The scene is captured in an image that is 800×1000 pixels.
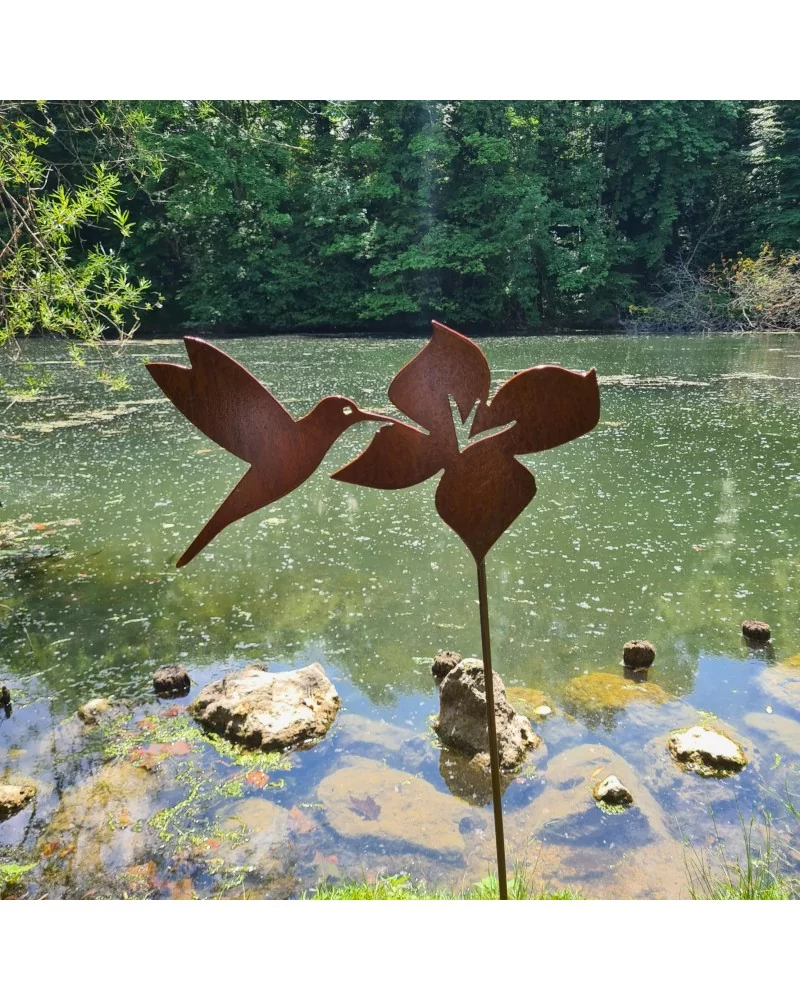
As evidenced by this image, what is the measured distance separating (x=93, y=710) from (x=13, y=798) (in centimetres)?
36

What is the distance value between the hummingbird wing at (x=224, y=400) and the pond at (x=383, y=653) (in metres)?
1.09

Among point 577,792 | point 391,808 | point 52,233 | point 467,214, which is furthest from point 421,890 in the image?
point 467,214

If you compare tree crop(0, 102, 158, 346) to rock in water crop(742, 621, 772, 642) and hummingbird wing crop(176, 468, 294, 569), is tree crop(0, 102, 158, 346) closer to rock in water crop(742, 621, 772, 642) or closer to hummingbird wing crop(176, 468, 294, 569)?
hummingbird wing crop(176, 468, 294, 569)

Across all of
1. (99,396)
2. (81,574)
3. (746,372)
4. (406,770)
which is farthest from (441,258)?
(406,770)

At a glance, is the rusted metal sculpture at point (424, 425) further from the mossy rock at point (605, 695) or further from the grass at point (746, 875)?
the mossy rock at point (605, 695)

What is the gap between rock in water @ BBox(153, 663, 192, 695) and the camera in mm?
2312

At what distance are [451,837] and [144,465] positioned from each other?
3.49 m

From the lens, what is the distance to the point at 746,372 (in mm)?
7641

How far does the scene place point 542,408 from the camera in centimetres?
103

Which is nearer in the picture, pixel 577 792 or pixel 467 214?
pixel 577 792

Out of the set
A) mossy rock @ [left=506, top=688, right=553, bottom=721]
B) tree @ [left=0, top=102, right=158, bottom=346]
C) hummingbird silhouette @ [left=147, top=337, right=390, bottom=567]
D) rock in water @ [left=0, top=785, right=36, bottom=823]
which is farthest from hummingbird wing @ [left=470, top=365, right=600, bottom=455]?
tree @ [left=0, top=102, right=158, bottom=346]

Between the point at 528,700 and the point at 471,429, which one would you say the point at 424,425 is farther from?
the point at 528,700

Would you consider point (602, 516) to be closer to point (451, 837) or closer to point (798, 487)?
point (798, 487)

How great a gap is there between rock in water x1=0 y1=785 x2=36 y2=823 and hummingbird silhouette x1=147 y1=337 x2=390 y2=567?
122 cm
